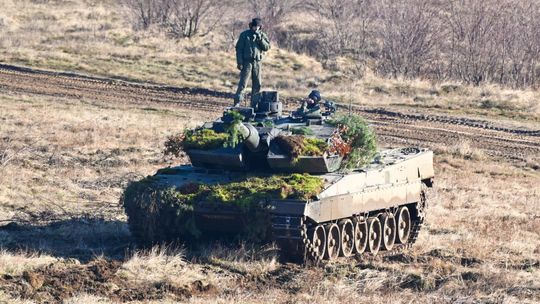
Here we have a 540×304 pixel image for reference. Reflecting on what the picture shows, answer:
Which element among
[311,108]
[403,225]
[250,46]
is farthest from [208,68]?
[311,108]

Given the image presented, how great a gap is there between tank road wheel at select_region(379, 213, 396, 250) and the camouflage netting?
2.22 metres

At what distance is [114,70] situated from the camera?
41.9 metres

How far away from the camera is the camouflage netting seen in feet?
56.3

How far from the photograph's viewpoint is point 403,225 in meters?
20.6

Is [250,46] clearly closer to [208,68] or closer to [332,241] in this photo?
[332,241]

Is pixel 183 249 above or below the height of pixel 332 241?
below

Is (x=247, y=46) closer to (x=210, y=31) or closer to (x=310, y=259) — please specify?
(x=310, y=259)

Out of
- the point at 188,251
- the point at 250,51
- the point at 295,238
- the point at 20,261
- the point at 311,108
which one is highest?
the point at 250,51

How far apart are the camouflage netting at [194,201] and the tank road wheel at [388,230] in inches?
87.4

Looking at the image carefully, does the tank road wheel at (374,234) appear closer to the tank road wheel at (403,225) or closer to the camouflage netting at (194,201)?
the tank road wheel at (403,225)

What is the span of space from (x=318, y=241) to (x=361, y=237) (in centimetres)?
162

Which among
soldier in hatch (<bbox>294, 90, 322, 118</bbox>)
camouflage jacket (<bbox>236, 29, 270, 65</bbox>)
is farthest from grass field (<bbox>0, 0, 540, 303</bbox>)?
camouflage jacket (<bbox>236, 29, 270, 65</bbox>)

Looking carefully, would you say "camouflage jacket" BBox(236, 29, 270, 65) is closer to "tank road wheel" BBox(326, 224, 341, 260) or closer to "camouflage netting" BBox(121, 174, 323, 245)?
"camouflage netting" BBox(121, 174, 323, 245)

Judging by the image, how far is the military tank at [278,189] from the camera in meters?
17.2
